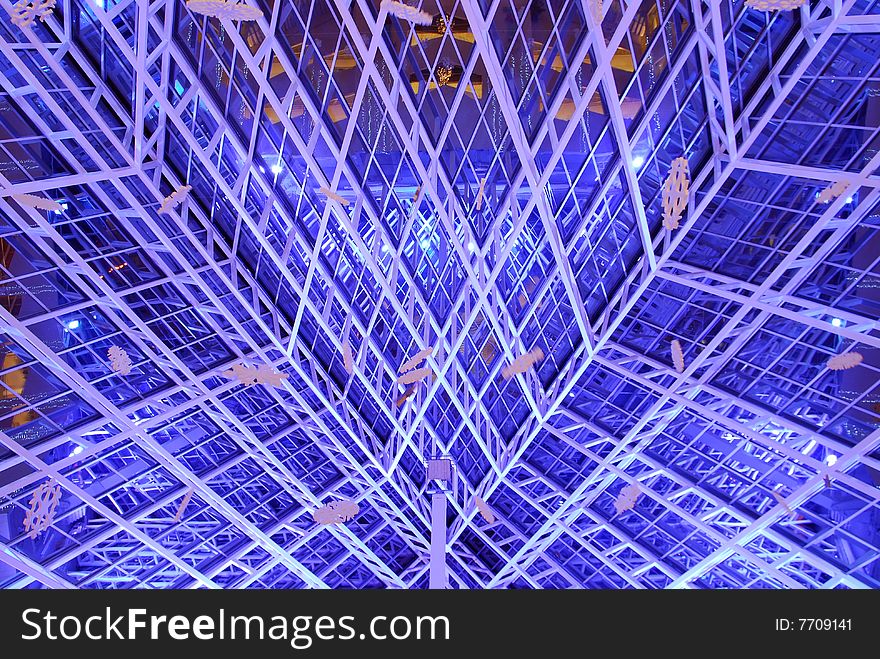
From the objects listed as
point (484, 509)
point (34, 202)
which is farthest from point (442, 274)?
point (484, 509)

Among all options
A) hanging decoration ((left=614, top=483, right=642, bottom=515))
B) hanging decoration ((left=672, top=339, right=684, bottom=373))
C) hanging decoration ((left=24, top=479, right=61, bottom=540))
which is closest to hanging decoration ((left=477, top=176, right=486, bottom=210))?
hanging decoration ((left=672, top=339, right=684, bottom=373))

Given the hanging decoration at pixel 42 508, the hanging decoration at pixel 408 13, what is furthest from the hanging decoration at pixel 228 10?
the hanging decoration at pixel 42 508

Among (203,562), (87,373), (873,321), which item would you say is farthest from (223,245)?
(873,321)

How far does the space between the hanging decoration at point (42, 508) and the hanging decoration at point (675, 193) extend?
18.7 m

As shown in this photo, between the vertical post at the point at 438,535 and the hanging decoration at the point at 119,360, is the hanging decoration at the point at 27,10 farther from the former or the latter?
the vertical post at the point at 438,535

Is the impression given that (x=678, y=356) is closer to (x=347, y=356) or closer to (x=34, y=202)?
(x=347, y=356)

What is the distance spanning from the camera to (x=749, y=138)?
15.8 m

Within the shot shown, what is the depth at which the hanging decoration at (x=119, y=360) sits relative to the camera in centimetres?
2027

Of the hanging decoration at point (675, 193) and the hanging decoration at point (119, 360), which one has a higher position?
the hanging decoration at point (675, 193)

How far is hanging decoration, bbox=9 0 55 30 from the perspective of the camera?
1322 centimetres

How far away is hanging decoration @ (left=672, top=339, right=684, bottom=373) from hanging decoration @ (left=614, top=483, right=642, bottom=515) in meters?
5.97

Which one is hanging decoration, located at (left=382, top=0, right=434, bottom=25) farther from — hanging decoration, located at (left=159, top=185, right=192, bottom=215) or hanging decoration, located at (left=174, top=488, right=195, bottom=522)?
hanging decoration, located at (left=174, top=488, right=195, bottom=522)

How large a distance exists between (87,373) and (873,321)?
20540 mm

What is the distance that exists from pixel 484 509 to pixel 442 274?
1209cm
